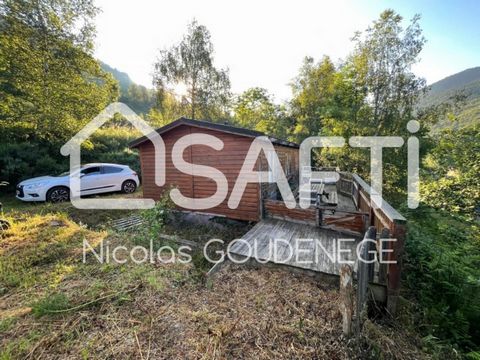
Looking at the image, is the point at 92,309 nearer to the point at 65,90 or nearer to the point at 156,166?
the point at 156,166

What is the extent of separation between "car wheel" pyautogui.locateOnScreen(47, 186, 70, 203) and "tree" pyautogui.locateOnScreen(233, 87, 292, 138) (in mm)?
18040

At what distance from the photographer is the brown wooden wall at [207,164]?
22.9 ft

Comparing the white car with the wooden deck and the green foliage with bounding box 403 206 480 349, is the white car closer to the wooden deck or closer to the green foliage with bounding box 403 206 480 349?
the wooden deck

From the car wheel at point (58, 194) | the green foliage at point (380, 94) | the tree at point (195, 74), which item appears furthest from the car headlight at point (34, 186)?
the green foliage at point (380, 94)

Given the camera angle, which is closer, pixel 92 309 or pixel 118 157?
pixel 92 309

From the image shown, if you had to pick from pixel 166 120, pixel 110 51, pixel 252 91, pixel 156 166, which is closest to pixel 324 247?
pixel 156 166

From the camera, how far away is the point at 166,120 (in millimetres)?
18281

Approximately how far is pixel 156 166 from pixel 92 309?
6363mm

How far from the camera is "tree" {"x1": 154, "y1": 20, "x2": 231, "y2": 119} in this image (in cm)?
1731

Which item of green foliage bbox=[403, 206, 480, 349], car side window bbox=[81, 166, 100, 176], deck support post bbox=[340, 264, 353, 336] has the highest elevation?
car side window bbox=[81, 166, 100, 176]

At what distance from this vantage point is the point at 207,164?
7551mm

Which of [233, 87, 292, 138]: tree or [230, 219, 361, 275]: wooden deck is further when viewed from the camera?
[233, 87, 292, 138]: tree
